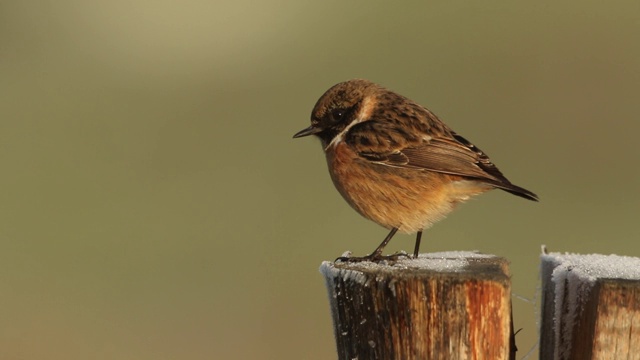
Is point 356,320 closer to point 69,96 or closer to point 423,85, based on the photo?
point 423,85

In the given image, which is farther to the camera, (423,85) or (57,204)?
(423,85)

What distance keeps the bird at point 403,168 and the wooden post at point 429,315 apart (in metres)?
2.67

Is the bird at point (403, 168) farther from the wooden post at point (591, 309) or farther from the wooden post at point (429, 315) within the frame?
the wooden post at point (429, 315)

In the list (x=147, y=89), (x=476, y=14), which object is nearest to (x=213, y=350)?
(x=147, y=89)

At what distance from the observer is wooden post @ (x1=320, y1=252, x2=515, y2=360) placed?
4.54m

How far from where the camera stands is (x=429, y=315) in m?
4.57

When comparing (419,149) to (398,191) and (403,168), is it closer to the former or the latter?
(403,168)

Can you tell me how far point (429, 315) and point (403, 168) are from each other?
3232 mm

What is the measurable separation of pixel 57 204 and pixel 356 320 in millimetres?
13336

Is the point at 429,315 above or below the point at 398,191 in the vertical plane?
below

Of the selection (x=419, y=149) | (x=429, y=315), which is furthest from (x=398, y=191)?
(x=429, y=315)

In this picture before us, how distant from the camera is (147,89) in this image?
23453 mm

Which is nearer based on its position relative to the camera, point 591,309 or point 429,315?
point 591,309

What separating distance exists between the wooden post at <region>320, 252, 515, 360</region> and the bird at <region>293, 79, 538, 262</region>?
2.67 m
